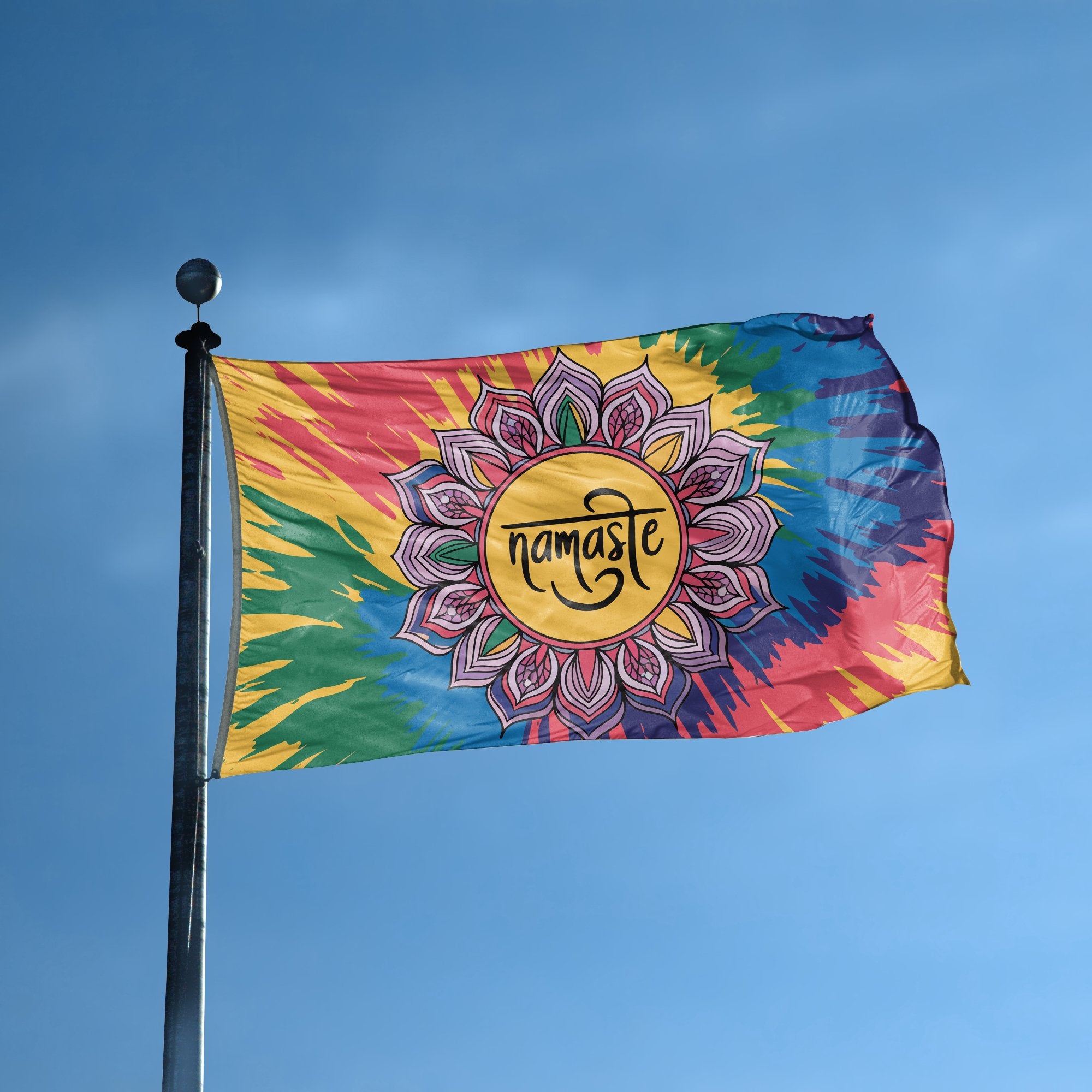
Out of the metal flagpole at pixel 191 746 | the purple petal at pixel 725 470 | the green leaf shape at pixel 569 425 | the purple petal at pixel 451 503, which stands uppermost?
the green leaf shape at pixel 569 425

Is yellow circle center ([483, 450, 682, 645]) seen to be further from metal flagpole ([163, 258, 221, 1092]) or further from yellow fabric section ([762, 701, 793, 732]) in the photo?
metal flagpole ([163, 258, 221, 1092])

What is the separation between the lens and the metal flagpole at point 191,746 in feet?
32.9

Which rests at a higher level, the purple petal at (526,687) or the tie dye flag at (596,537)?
the tie dye flag at (596,537)

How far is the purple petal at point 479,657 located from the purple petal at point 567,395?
6.99ft

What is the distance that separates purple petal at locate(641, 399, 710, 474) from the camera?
46.2ft

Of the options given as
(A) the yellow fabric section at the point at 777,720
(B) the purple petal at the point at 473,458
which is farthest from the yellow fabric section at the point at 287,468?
(A) the yellow fabric section at the point at 777,720

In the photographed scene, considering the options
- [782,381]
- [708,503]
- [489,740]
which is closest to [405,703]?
[489,740]

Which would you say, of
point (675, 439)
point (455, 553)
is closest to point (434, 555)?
point (455, 553)

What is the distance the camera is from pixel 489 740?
42.1 feet

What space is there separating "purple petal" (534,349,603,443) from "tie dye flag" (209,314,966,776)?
Result: 0.07ft

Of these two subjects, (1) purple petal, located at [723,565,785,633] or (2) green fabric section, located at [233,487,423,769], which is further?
(1) purple petal, located at [723,565,785,633]

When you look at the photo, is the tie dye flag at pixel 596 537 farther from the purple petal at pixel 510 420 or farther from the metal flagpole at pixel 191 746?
the metal flagpole at pixel 191 746

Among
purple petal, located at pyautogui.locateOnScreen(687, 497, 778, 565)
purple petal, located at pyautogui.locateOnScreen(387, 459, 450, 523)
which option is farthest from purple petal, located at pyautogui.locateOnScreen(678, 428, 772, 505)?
purple petal, located at pyautogui.locateOnScreen(387, 459, 450, 523)

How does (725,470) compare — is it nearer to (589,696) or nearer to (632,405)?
(632,405)
